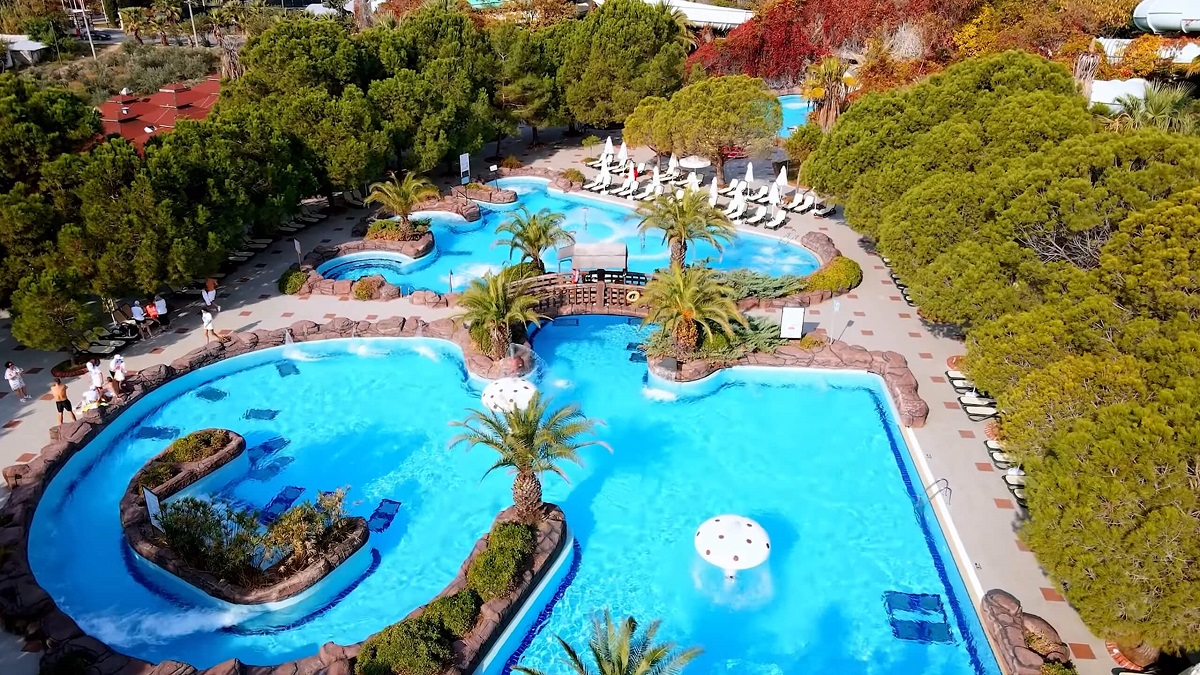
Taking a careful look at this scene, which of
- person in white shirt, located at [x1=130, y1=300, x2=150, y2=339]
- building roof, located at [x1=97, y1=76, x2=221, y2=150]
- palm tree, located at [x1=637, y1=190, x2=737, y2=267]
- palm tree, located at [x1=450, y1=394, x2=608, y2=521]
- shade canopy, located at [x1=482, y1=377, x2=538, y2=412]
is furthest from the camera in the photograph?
building roof, located at [x1=97, y1=76, x2=221, y2=150]

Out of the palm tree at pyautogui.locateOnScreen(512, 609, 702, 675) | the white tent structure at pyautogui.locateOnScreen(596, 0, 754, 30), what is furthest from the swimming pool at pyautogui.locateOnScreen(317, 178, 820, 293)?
the white tent structure at pyautogui.locateOnScreen(596, 0, 754, 30)

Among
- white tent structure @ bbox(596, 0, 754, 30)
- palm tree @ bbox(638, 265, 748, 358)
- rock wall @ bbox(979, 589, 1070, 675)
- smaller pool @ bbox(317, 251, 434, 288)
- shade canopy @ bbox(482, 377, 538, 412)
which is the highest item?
white tent structure @ bbox(596, 0, 754, 30)

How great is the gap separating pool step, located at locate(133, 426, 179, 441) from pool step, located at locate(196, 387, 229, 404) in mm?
1445

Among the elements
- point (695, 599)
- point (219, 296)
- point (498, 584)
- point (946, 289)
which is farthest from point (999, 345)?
point (219, 296)

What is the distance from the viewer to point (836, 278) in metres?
25.4

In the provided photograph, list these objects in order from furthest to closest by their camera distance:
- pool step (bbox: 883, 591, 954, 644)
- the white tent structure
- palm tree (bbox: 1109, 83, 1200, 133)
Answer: the white tent structure → palm tree (bbox: 1109, 83, 1200, 133) → pool step (bbox: 883, 591, 954, 644)

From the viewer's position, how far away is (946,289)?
18.8 m

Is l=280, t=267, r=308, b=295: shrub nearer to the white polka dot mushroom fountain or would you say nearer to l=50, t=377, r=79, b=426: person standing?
l=50, t=377, r=79, b=426: person standing

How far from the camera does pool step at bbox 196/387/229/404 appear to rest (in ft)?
67.9

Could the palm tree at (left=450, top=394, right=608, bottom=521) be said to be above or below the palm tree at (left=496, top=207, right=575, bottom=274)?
below

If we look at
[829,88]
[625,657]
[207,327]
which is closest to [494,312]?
[207,327]

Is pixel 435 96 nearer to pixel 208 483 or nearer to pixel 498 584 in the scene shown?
pixel 208 483

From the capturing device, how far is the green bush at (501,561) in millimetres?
13633

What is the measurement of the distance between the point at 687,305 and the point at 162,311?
16.7 metres
